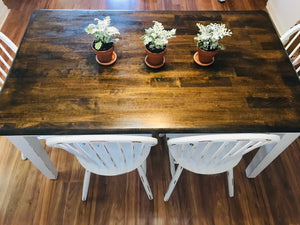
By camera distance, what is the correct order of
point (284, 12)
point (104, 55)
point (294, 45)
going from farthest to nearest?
point (284, 12), point (294, 45), point (104, 55)

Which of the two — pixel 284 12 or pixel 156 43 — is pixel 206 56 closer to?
pixel 156 43

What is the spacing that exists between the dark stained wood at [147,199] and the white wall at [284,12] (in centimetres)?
163

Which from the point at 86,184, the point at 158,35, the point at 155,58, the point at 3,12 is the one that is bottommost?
the point at 86,184

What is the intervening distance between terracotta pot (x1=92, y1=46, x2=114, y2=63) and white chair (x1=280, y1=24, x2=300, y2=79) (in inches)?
41.7

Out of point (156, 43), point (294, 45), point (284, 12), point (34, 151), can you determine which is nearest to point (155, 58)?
point (156, 43)

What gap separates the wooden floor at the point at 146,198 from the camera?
62.9 inches

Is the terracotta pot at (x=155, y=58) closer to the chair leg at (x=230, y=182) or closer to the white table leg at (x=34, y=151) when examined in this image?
the white table leg at (x=34, y=151)

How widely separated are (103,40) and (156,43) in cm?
28

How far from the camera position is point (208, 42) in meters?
1.22

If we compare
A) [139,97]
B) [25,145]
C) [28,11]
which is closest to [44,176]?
[25,145]

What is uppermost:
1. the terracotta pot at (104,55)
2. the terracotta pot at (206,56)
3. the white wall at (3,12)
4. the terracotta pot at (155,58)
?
the terracotta pot at (104,55)

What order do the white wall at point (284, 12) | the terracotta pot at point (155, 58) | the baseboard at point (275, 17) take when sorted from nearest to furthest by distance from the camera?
1. the terracotta pot at point (155, 58)
2. the white wall at point (284, 12)
3. the baseboard at point (275, 17)

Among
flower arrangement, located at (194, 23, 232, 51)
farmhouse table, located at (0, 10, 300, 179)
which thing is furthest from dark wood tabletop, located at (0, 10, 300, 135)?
flower arrangement, located at (194, 23, 232, 51)

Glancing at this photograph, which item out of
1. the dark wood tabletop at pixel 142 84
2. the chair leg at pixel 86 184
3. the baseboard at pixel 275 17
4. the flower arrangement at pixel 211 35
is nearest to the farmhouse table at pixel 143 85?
the dark wood tabletop at pixel 142 84
